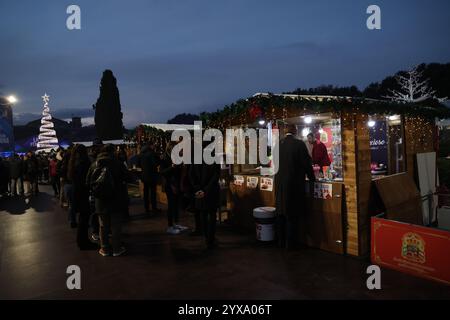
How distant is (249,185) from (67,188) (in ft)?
14.6

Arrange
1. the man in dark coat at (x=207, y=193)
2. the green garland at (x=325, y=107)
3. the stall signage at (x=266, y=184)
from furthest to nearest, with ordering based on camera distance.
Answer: the stall signage at (x=266, y=184) < the man in dark coat at (x=207, y=193) < the green garland at (x=325, y=107)

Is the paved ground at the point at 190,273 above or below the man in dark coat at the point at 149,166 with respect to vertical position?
below

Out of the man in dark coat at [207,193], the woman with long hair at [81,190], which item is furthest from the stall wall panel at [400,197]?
the woman with long hair at [81,190]

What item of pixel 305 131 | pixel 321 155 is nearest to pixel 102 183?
pixel 321 155

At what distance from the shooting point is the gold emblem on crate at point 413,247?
3977 mm

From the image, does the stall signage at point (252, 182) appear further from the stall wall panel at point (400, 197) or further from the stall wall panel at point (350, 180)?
the stall wall panel at point (400, 197)

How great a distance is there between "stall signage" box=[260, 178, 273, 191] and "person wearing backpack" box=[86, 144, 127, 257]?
263 centimetres

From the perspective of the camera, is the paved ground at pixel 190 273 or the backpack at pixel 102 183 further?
the backpack at pixel 102 183

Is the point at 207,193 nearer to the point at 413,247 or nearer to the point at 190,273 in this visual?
the point at 190,273

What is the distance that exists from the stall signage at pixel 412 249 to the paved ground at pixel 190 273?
0.15 m

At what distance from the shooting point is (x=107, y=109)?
34.7 metres

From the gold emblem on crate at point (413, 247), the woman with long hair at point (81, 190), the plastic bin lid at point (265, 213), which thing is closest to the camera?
the gold emblem on crate at point (413, 247)
